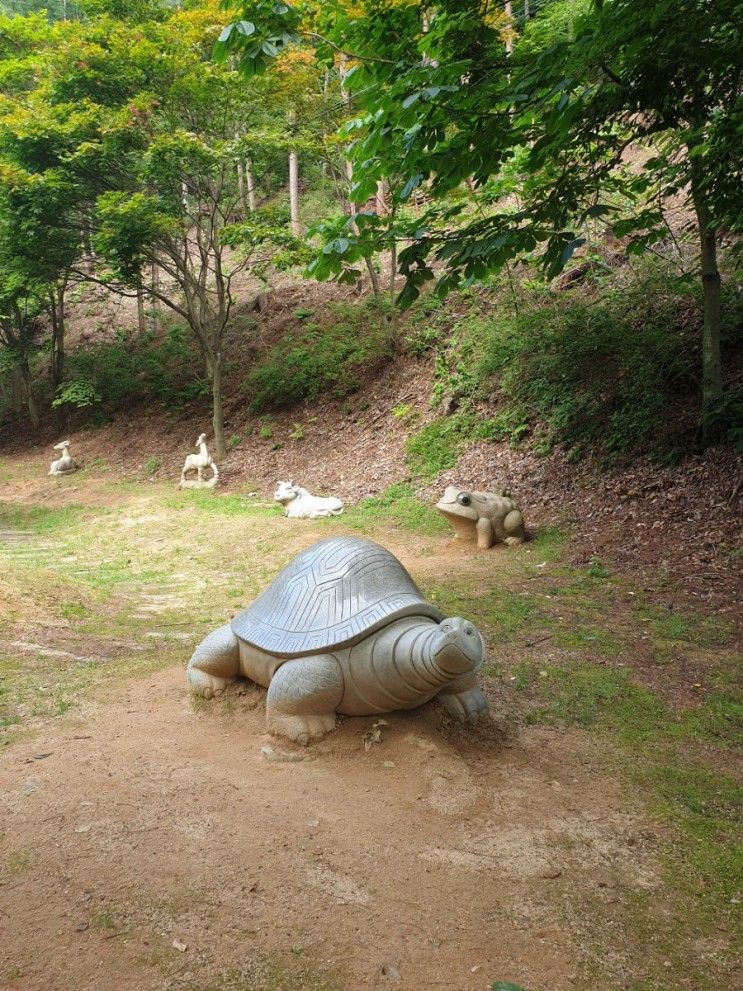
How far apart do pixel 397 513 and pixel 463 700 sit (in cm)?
659

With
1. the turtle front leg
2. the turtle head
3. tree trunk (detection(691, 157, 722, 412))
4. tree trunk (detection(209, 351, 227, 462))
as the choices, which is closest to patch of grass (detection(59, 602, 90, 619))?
the turtle front leg

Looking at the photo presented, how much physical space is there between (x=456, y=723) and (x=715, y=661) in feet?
7.02

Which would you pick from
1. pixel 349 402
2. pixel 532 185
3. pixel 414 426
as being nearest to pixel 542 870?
pixel 532 185

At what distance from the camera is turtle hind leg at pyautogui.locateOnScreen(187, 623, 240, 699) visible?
3.80 meters

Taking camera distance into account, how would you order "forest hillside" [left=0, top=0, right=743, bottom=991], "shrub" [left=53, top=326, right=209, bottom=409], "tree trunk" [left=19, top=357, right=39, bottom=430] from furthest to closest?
"tree trunk" [left=19, top=357, right=39, bottom=430] → "shrub" [left=53, top=326, right=209, bottom=409] → "forest hillside" [left=0, top=0, right=743, bottom=991]

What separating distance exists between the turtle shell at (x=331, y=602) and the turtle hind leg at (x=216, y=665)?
111 mm

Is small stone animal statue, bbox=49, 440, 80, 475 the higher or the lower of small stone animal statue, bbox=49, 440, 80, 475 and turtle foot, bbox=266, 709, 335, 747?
the higher

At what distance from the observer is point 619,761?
3.20m

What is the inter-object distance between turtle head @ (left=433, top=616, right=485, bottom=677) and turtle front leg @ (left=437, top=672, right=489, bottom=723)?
1.75ft

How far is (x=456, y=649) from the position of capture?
2.89 m

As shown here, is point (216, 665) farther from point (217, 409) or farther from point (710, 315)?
point (217, 409)

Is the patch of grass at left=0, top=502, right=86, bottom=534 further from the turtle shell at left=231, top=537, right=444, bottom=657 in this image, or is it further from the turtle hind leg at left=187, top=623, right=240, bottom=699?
the turtle shell at left=231, top=537, right=444, bottom=657

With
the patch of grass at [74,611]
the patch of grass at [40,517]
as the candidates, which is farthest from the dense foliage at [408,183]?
the patch of grass at [40,517]

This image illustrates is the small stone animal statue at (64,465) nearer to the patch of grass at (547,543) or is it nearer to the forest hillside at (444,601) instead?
the forest hillside at (444,601)
